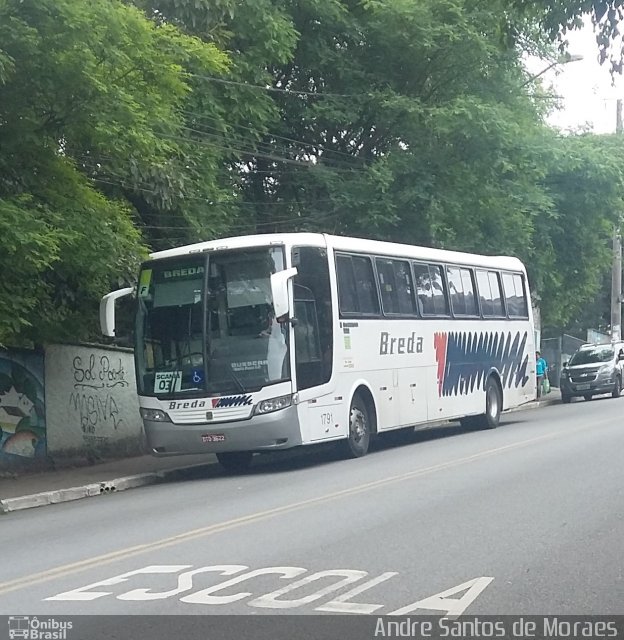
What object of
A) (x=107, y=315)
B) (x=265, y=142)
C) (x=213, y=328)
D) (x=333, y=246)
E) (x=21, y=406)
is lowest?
(x=21, y=406)

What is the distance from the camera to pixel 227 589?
7.67 meters

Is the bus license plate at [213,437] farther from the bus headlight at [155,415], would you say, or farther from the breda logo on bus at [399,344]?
the breda logo on bus at [399,344]

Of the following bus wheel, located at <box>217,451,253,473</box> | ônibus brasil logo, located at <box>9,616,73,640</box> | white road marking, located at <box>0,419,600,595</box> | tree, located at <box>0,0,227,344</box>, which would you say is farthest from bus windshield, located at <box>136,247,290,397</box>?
ônibus brasil logo, located at <box>9,616,73,640</box>

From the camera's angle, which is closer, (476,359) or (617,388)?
(476,359)

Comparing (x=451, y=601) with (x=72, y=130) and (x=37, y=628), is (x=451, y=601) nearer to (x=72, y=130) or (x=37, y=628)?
(x=37, y=628)

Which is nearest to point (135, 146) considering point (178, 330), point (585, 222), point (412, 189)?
point (178, 330)

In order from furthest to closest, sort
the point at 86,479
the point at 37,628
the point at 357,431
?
1. the point at 357,431
2. the point at 86,479
3. the point at 37,628

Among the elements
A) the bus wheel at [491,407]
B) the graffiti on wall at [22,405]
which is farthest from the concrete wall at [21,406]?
the bus wheel at [491,407]

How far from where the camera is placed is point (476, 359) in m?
22.3

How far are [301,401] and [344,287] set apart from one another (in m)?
2.32

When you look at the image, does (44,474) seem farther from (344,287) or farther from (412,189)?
(412,189)

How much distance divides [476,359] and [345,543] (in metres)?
13.4

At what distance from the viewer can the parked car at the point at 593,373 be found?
34.7m

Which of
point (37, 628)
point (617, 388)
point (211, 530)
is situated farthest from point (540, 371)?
point (37, 628)
